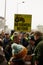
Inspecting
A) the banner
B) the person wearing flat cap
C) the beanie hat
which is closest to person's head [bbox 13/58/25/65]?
the person wearing flat cap

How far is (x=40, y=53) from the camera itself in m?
6.08

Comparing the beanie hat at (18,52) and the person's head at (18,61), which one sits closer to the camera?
the person's head at (18,61)

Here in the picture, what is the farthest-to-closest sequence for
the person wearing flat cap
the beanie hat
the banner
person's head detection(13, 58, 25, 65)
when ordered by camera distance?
1. the banner
2. the beanie hat
3. the person wearing flat cap
4. person's head detection(13, 58, 25, 65)

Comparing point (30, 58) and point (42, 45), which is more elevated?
point (42, 45)

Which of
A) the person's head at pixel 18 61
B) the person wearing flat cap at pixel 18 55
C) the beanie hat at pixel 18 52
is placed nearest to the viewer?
the person's head at pixel 18 61

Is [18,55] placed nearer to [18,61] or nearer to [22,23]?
[18,61]

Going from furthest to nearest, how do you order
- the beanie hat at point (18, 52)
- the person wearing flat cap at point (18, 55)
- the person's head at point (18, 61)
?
the beanie hat at point (18, 52)
the person wearing flat cap at point (18, 55)
the person's head at point (18, 61)

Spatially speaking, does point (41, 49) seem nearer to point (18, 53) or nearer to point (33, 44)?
point (18, 53)

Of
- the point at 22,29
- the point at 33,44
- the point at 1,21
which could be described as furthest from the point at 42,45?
the point at 1,21

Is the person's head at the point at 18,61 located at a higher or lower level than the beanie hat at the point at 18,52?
lower

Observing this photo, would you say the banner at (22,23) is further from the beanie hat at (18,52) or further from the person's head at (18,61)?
the person's head at (18,61)

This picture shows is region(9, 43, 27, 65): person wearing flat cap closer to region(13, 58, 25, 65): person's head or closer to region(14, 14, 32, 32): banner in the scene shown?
region(13, 58, 25, 65): person's head

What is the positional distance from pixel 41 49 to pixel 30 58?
1637 millimetres

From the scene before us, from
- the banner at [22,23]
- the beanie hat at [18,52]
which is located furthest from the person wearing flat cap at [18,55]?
the banner at [22,23]
